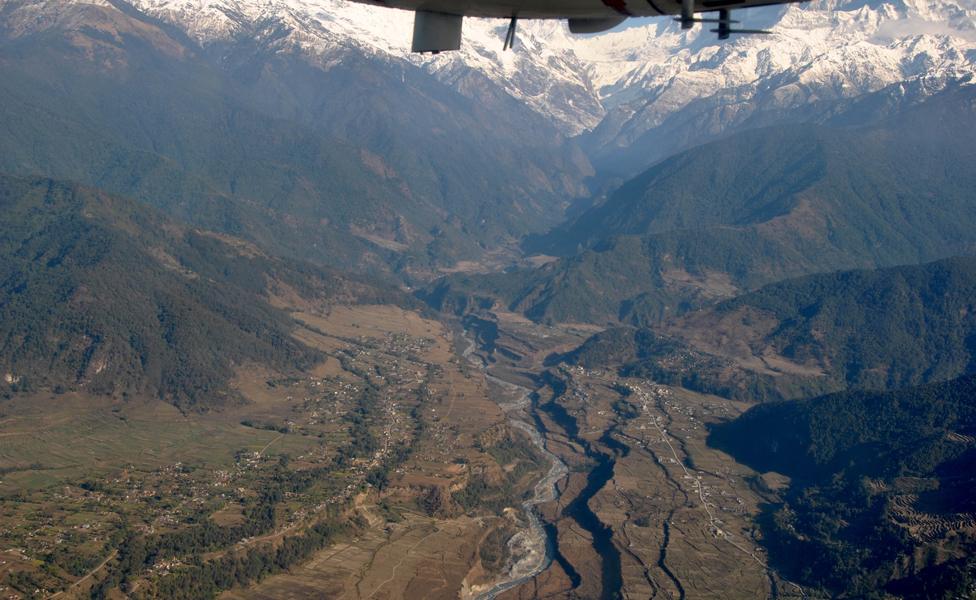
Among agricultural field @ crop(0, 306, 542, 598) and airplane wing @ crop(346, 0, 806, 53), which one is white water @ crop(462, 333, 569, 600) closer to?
agricultural field @ crop(0, 306, 542, 598)

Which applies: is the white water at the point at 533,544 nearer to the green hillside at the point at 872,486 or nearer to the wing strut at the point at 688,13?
the green hillside at the point at 872,486

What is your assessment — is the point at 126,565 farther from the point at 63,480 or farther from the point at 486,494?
the point at 486,494

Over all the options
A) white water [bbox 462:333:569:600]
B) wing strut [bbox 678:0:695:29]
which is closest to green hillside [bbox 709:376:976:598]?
white water [bbox 462:333:569:600]

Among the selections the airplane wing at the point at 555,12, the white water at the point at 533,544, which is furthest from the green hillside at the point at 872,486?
the airplane wing at the point at 555,12

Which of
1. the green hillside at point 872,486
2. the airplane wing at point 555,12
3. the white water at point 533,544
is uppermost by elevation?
the airplane wing at point 555,12

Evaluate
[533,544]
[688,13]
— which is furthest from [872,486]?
[688,13]

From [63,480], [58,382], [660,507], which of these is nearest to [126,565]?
[63,480]
